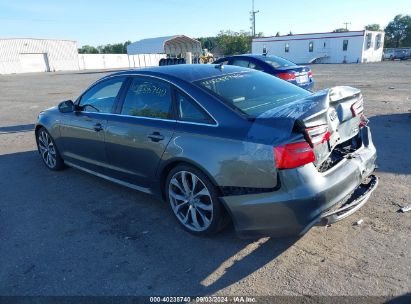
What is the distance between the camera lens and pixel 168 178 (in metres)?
3.75

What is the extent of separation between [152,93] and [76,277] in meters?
2.04

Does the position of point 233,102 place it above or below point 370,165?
above

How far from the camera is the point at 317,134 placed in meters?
2.92

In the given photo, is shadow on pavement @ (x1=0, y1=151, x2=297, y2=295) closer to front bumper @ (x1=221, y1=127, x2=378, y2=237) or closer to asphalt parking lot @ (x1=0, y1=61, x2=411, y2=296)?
asphalt parking lot @ (x1=0, y1=61, x2=411, y2=296)

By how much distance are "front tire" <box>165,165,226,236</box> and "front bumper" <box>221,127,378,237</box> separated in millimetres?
223

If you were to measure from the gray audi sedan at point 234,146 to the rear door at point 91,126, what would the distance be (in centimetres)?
2

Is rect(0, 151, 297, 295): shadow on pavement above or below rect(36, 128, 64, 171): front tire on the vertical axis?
below

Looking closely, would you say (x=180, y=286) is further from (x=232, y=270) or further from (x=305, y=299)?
(x=305, y=299)

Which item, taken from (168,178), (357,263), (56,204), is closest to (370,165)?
(357,263)

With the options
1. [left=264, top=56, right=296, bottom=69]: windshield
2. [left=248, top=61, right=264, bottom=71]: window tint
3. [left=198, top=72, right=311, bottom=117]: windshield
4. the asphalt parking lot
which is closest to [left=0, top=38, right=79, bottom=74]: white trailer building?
[left=248, top=61, right=264, bottom=71]: window tint

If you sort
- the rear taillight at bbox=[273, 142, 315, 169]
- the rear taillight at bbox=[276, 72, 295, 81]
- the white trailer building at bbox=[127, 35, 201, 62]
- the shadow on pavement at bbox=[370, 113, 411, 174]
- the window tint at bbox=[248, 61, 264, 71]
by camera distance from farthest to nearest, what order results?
the white trailer building at bbox=[127, 35, 201, 62]
the window tint at bbox=[248, 61, 264, 71]
the rear taillight at bbox=[276, 72, 295, 81]
the shadow on pavement at bbox=[370, 113, 411, 174]
the rear taillight at bbox=[273, 142, 315, 169]

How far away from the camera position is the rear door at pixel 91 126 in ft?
14.7

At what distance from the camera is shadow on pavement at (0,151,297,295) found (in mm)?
2934

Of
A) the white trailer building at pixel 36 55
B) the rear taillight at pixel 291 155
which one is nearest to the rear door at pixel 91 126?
the rear taillight at pixel 291 155
